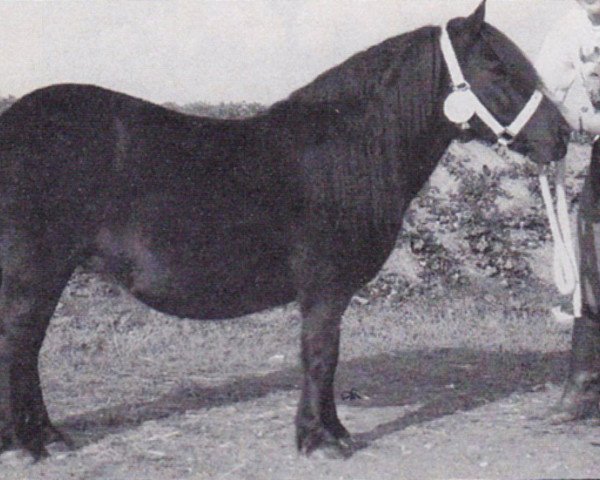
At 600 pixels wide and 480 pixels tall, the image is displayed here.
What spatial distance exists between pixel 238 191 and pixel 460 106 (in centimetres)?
124

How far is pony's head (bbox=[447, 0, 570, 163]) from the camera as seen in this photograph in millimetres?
4926

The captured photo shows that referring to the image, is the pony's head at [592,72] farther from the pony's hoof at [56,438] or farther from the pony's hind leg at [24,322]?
the pony's hoof at [56,438]

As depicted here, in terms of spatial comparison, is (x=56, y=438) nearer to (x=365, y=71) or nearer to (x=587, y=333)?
(x=365, y=71)

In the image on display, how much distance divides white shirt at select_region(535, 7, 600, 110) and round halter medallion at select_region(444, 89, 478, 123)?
1.97ft

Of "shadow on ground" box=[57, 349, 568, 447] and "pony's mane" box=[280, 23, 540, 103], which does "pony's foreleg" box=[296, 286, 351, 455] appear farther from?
"pony's mane" box=[280, 23, 540, 103]

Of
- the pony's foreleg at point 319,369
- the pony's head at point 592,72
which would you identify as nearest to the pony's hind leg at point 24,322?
the pony's foreleg at point 319,369

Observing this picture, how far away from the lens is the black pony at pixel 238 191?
4.78 metres

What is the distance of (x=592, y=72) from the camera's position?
5250 mm

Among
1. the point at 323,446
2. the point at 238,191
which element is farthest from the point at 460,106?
the point at 323,446

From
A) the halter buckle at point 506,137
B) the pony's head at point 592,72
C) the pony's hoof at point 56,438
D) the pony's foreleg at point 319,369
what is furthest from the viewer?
the pony's head at point 592,72

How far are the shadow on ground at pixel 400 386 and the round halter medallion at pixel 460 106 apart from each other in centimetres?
186

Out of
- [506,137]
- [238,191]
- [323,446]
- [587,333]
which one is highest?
[506,137]

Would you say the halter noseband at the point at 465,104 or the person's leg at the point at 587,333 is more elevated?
the halter noseband at the point at 465,104

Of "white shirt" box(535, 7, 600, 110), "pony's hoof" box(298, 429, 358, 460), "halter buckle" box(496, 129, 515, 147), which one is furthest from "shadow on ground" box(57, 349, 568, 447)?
"white shirt" box(535, 7, 600, 110)
